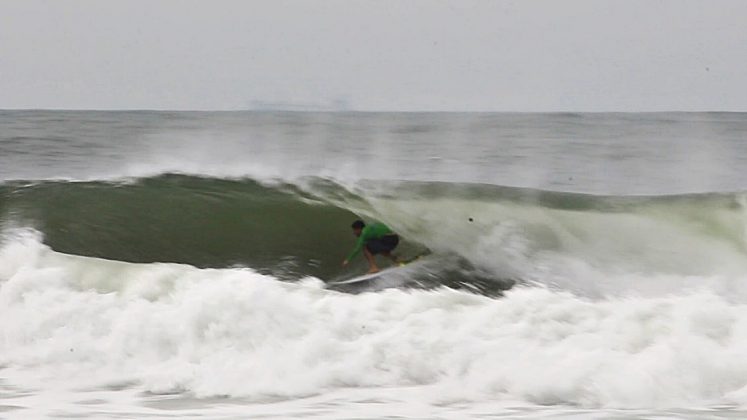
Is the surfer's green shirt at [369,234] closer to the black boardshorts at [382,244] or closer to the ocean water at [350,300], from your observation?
the black boardshorts at [382,244]

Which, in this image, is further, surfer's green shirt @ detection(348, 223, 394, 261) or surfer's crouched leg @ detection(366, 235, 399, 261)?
surfer's green shirt @ detection(348, 223, 394, 261)

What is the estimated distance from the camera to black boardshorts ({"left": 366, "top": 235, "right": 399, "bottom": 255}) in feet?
35.3

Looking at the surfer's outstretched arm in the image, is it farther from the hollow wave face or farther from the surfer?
the hollow wave face

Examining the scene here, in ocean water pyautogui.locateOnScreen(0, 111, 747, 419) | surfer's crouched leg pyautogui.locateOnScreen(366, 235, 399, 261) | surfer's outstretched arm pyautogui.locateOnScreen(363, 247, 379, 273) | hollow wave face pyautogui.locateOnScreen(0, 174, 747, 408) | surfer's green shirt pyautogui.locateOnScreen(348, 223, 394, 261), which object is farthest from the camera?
surfer's green shirt pyautogui.locateOnScreen(348, 223, 394, 261)

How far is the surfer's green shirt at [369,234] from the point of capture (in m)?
10.9

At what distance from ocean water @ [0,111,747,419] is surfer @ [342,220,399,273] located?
0.17 m

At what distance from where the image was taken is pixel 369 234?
35.9 feet

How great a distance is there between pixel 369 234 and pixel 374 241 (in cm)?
9

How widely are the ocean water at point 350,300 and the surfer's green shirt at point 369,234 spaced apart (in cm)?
24

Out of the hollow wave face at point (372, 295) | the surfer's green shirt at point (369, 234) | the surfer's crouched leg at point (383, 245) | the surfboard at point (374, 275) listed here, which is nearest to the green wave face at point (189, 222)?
the hollow wave face at point (372, 295)

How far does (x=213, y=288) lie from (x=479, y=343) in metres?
2.21

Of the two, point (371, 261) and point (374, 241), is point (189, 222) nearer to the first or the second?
point (374, 241)

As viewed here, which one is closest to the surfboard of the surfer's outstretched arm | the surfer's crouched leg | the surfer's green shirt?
the surfer's outstretched arm

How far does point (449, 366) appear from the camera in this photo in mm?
8570
